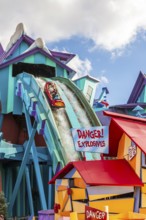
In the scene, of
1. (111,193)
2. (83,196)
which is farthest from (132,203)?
(83,196)

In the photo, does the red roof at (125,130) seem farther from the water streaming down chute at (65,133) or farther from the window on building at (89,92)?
the window on building at (89,92)

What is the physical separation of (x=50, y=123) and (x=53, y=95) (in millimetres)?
2594

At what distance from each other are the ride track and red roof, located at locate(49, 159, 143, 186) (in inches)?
359

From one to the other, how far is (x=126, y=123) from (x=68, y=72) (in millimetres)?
18162

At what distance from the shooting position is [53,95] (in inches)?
938

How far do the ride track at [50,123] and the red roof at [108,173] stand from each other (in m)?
9.12

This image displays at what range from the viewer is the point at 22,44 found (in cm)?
3003

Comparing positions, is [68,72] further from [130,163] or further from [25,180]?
[130,163]

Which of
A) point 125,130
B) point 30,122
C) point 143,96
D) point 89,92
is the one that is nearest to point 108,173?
point 125,130

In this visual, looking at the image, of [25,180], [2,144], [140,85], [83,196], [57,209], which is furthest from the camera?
[140,85]

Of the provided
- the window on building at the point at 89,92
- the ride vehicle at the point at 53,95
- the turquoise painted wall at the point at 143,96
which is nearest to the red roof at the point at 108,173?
the ride vehicle at the point at 53,95

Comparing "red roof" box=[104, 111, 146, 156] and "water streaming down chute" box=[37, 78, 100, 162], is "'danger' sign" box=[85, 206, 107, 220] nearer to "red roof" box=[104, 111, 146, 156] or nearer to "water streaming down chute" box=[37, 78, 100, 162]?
"red roof" box=[104, 111, 146, 156]

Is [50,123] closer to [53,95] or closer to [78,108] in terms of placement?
[53,95]

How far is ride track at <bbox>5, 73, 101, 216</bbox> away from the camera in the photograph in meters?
20.9
